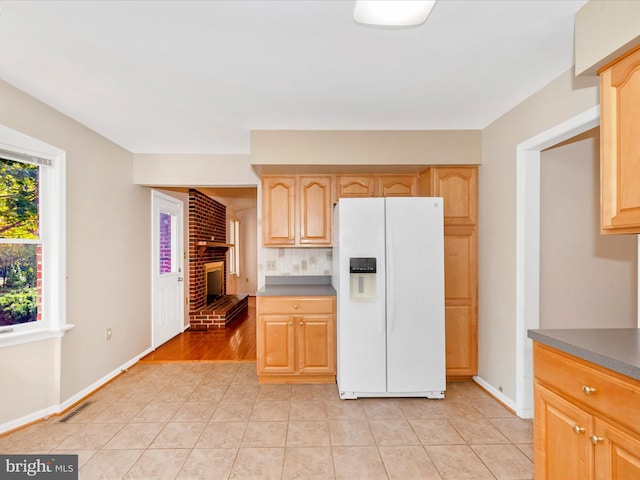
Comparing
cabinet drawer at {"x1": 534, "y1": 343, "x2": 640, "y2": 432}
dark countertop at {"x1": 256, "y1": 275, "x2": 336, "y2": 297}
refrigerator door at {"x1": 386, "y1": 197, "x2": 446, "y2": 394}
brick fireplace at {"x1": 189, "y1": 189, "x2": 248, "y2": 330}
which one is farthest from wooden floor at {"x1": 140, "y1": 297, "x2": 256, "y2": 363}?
cabinet drawer at {"x1": 534, "y1": 343, "x2": 640, "y2": 432}

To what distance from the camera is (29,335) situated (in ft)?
8.17

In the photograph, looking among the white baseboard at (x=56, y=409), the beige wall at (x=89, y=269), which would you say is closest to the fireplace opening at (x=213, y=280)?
the beige wall at (x=89, y=269)

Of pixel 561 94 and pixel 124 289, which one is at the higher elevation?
pixel 561 94

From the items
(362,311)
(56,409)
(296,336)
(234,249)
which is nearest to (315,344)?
(296,336)

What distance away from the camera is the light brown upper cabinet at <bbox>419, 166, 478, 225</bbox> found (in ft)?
10.7

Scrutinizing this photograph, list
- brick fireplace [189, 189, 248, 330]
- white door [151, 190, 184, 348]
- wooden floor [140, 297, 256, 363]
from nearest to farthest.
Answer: wooden floor [140, 297, 256, 363] < white door [151, 190, 184, 348] < brick fireplace [189, 189, 248, 330]

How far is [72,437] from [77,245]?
1.49 metres

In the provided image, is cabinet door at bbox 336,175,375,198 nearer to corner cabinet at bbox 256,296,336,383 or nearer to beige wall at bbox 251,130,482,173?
beige wall at bbox 251,130,482,173

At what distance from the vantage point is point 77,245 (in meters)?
2.94

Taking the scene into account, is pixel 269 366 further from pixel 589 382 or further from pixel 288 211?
pixel 589 382

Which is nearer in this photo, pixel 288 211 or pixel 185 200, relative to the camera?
pixel 288 211

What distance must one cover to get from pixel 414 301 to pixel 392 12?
2152 millimetres

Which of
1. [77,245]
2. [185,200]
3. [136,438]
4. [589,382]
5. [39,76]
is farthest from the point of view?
[185,200]

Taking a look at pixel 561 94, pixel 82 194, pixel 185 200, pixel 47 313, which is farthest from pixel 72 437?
pixel 561 94
